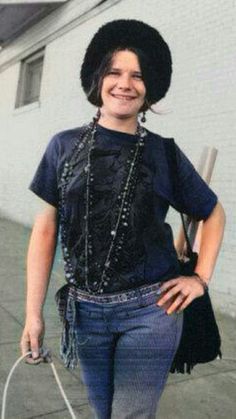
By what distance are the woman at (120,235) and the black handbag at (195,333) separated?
65 millimetres

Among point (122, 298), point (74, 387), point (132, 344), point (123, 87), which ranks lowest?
point (74, 387)

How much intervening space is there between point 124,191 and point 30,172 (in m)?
9.89

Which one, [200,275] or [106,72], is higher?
[106,72]

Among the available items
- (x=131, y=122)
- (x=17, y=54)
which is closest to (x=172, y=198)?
(x=131, y=122)

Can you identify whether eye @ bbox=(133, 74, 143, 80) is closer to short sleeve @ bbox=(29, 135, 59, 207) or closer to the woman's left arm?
short sleeve @ bbox=(29, 135, 59, 207)

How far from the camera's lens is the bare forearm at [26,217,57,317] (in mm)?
1810

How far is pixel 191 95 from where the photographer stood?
626 cm

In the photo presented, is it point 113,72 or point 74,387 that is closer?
point 113,72

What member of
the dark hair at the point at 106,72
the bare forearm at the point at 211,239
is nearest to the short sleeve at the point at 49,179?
the dark hair at the point at 106,72

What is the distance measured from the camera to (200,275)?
1792 mm

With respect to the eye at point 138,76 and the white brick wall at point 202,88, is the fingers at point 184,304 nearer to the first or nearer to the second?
the eye at point 138,76

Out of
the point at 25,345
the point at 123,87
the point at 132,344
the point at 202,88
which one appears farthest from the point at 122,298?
the point at 202,88

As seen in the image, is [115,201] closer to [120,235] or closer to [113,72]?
[120,235]

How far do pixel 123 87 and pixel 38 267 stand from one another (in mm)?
714
